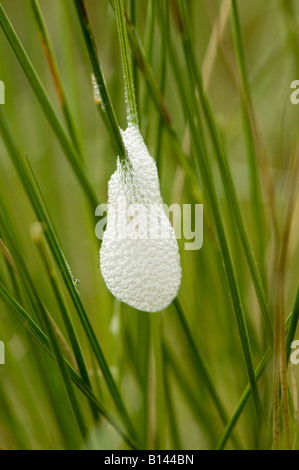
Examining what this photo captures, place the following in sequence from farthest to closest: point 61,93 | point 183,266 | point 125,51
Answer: point 183,266
point 61,93
point 125,51

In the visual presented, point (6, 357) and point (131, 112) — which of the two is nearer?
point (131, 112)

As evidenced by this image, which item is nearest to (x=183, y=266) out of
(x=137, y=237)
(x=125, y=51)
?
(x=137, y=237)

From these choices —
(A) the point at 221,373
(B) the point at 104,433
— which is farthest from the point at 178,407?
(B) the point at 104,433

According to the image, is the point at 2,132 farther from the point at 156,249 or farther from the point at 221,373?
the point at 221,373

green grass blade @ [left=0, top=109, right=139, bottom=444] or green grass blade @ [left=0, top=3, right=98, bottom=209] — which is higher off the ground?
green grass blade @ [left=0, top=3, right=98, bottom=209]

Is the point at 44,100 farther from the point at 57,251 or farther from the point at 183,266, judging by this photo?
the point at 183,266

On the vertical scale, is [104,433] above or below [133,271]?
below
